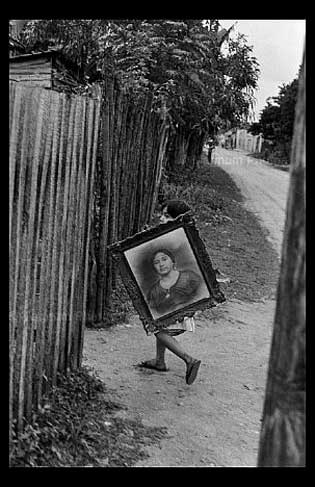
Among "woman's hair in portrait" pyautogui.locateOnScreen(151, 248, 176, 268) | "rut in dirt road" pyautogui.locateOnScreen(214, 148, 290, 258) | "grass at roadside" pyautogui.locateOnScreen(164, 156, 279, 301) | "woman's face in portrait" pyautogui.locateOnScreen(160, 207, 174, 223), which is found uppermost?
"woman's face in portrait" pyautogui.locateOnScreen(160, 207, 174, 223)

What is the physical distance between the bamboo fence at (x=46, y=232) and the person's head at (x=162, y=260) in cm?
61

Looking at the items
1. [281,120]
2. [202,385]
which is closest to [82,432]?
[202,385]

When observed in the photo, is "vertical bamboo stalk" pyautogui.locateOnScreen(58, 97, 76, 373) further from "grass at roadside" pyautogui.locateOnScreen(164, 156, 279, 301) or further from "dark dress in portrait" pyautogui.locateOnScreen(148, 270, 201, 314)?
"grass at roadside" pyautogui.locateOnScreen(164, 156, 279, 301)

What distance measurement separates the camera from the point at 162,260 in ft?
17.6

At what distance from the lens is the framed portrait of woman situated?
5.34 meters

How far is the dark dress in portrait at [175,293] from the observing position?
5449mm

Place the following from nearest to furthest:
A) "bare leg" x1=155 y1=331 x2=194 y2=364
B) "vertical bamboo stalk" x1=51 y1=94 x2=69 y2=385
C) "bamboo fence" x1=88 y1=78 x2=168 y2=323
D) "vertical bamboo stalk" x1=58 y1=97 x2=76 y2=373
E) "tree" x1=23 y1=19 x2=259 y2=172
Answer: "vertical bamboo stalk" x1=51 y1=94 x2=69 y2=385
"vertical bamboo stalk" x1=58 y1=97 x2=76 y2=373
"bare leg" x1=155 y1=331 x2=194 y2=364
"bamboo fence" x1=88 y1=78 x2=168 y2=323
"tree" x1=23 y1=19 x2=259 y2=172

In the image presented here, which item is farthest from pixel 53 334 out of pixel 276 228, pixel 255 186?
pixel 255 186

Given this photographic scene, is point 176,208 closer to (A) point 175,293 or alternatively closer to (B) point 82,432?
(A) point 175,293

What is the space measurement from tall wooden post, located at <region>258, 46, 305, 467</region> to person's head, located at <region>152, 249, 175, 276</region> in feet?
8.56

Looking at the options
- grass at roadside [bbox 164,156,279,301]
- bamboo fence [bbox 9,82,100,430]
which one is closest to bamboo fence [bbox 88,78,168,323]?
bamboo fence [bbox 9,82,100,430]

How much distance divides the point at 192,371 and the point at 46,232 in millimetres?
1905

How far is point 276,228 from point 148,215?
9.35 meters

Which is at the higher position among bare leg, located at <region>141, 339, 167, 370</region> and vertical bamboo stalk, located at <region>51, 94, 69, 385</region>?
vertical bamboo stalk, located at <region>51, 94, 69, 385</region>
